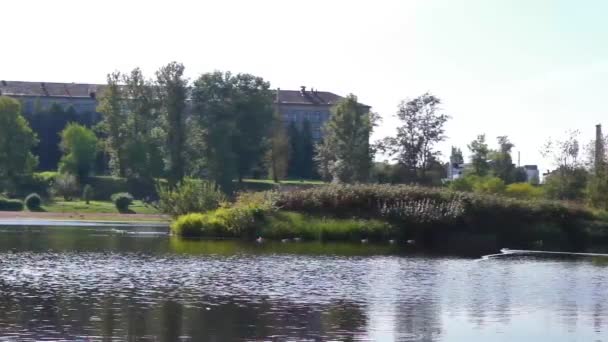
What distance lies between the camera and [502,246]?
53.0 meters

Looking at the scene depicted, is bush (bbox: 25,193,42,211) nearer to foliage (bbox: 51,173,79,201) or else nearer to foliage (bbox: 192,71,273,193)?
foliage (bbox: 51,173,79,201)

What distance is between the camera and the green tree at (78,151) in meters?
112

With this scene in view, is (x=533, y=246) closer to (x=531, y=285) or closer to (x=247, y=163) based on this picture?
(x=531, y=285)

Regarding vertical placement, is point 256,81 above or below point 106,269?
above

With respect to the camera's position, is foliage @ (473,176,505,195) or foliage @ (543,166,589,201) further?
foliage @ (473,176,505,195)

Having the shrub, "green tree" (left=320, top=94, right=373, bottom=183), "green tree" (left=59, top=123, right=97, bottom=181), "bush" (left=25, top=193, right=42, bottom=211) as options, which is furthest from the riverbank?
"green tree" (left=59, top=123, right=97, bottom=181)

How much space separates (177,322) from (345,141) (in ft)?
269

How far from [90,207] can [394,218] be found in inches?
1877

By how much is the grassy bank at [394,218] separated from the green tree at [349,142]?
1637 inches

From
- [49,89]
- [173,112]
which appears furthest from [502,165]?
[49,89]

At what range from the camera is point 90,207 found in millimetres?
95000

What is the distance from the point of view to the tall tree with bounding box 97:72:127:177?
371ft

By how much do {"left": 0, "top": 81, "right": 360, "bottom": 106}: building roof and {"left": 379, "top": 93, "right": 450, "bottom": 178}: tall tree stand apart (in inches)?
2505

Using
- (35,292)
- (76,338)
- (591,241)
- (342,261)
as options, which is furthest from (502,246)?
(76,338)
